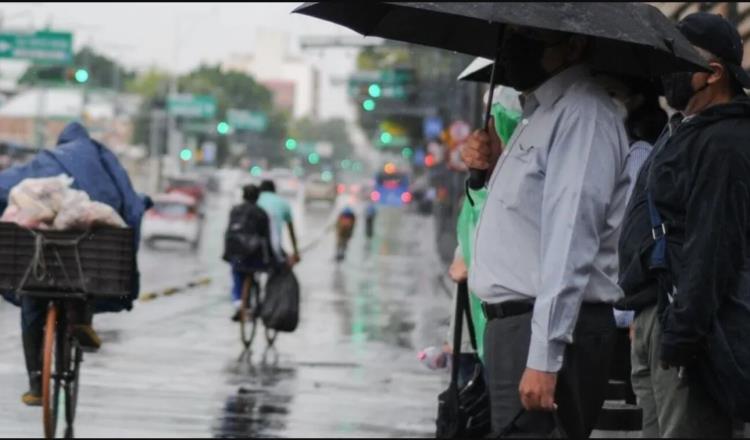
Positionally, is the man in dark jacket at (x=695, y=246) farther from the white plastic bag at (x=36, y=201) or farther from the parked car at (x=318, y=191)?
the parked car at (x=318, y=191)

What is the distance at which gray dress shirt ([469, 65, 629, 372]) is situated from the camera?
4809 millimetres

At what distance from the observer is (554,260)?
15.8 ft

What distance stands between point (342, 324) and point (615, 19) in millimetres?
16725

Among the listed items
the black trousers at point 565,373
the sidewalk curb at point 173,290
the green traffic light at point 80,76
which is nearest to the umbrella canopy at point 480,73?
the black trousers at point 565,373

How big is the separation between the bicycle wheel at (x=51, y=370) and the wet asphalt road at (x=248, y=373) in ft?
1.02

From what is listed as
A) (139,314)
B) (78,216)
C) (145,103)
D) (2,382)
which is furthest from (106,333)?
(145,103)

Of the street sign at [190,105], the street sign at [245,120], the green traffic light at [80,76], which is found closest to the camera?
the green traffic light at [80,76]

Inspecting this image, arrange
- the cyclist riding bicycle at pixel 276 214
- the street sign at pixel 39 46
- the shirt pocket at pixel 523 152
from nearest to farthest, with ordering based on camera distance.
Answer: the shirt pocket at pixel 523 152, the cyclist riding bicycle at pixel 276 214, the street sign at pixel 39 46

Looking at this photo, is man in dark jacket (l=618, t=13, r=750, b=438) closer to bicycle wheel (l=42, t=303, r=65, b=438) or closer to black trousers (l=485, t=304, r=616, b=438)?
black trousers (l=485, t=304, r=616, b=438)

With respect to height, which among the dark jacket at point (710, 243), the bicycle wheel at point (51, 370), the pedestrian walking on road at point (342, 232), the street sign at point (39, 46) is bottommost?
the pedestrian walking on road at point (342, 232)

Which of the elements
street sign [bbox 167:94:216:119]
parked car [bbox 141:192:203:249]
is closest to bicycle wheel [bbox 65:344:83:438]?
parked car [bbox 141:192:203:249]

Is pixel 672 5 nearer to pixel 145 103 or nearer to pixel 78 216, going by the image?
pixel 78 216

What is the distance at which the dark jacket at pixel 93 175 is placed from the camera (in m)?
10.1

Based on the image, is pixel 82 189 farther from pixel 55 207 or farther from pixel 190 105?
pixel 190 105
